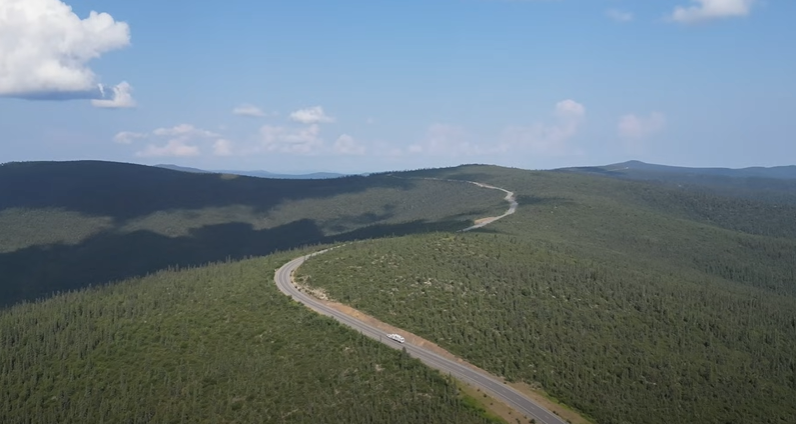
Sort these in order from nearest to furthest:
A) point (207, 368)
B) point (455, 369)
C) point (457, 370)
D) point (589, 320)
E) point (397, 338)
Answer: point (457, 370), point (455, 369), point (207, 368), point (397, 338), point (589, 320)

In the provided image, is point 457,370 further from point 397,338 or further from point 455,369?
point 397,338

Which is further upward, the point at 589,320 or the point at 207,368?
the point at 589,320

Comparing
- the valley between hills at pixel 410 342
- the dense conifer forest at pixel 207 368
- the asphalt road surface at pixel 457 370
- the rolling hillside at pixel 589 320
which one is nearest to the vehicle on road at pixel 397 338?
the asphalt road surface at pixel 457 370

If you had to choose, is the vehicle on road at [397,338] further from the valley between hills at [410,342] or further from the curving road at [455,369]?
the valley between hills at [410,342]

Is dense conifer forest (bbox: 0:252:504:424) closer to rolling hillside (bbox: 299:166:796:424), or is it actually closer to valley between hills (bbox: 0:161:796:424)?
valley between hills (bbox: 0:161:796:424)

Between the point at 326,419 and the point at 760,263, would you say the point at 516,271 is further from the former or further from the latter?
the point at 760,263

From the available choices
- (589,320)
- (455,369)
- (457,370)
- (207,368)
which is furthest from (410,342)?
(589,320)
